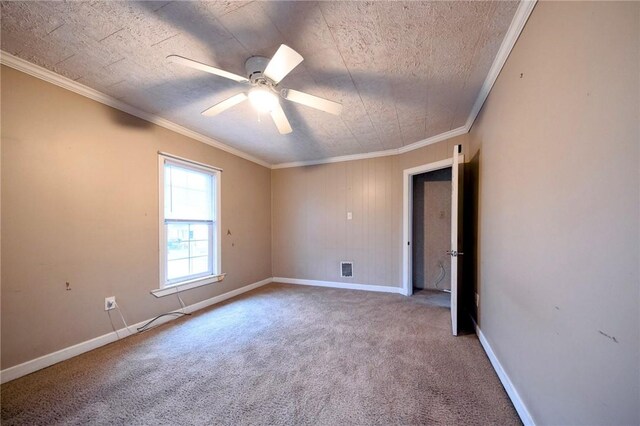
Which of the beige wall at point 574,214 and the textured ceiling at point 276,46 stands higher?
the textured ceiling at point 276,46

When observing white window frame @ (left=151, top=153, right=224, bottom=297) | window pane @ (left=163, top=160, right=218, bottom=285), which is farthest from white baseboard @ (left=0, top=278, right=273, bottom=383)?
window pane @ (left=163, top=160, right=218, bottom=285)

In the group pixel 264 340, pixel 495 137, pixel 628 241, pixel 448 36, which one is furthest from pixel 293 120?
pixel 628 241

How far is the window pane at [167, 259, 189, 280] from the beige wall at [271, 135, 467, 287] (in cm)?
189

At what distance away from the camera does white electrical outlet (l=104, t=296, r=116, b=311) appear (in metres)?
2.30

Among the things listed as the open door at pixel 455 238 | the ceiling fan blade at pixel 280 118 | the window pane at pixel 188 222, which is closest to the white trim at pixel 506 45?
the open door at pixel 455 238

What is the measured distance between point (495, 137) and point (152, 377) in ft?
10.9

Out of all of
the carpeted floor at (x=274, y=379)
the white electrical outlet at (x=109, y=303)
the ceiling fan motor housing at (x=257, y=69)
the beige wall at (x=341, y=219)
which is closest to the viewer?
the carpeted floor at (x=274, y=379)

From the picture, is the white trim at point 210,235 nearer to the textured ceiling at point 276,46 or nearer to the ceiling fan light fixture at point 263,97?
the textured ceiling at point 276,46

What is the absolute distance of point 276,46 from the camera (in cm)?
165

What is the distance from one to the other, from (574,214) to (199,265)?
376 centimetres

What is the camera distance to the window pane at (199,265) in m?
3.28

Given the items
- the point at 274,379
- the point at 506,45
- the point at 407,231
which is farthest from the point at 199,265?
the point at 506,45

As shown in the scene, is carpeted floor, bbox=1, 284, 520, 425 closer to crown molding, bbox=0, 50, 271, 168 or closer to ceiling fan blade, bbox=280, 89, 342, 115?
ceiling fan blade, bbox=280, 89, 342, 115

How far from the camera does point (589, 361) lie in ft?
2.88
